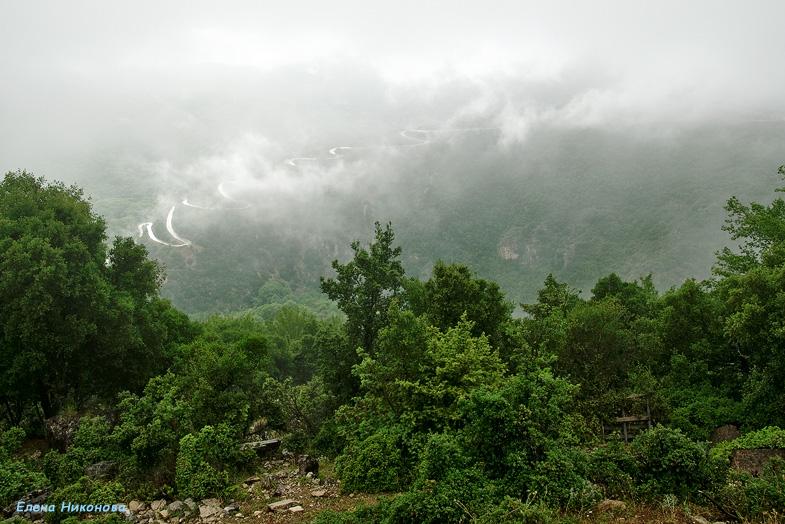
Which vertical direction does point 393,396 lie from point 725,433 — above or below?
above

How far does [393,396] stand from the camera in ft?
52.2

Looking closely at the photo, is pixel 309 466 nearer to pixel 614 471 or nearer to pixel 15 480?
pixel 15 480

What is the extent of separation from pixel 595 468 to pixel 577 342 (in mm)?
16994

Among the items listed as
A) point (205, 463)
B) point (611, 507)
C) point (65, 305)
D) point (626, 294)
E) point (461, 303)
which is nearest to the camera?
point (611, 507)

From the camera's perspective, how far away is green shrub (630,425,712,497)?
10.8 meters

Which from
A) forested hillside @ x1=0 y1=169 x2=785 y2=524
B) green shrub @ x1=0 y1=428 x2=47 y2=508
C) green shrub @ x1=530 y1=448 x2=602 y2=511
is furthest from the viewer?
green shrub @ x1=0 y1=428 x2=47 y2=508

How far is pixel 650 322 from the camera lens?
32062 mm

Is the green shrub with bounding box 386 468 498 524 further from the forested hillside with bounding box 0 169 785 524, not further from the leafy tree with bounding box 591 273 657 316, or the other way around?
the leafy tree with bounding box 591 273 657 316

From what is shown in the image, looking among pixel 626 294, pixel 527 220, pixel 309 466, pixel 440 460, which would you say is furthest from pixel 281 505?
pixel 527 220

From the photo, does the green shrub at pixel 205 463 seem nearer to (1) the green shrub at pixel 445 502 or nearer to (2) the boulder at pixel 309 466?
(2) the boulder at pixel 309 466

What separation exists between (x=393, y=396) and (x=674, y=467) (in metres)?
7.96

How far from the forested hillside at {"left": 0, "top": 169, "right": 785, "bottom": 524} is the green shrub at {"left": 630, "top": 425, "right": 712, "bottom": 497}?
42 millimetres

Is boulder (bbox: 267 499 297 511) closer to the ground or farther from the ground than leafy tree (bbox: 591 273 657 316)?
closer to the ground

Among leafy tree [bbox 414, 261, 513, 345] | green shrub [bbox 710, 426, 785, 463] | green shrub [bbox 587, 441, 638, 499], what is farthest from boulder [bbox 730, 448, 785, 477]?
leafy tree [bbox 414, 261, 513, 345]
